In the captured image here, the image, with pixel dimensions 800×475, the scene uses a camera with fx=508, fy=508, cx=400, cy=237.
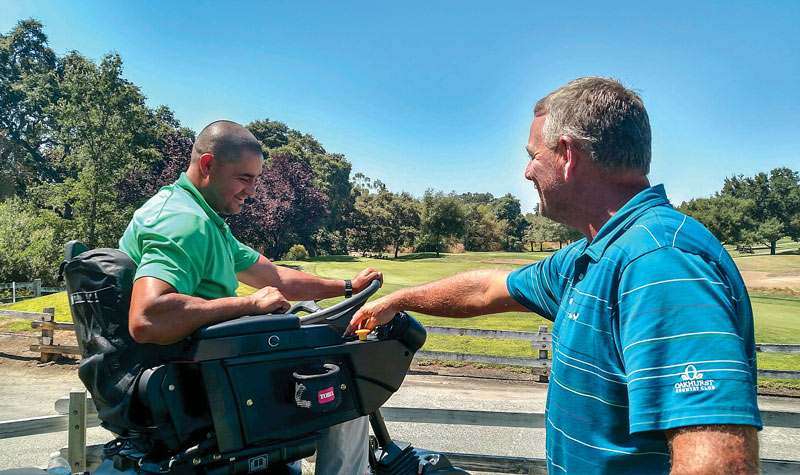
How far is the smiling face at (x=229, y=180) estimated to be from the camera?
8.48 ft

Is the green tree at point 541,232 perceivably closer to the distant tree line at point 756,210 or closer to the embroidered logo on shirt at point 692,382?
the distant tree line at point 756,210

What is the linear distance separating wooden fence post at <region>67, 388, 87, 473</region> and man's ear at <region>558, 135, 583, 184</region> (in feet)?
12.0

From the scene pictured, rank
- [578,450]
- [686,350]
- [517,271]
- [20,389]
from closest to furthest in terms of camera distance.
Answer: [686,350]
[578,450]
[517,271]
[20,389]

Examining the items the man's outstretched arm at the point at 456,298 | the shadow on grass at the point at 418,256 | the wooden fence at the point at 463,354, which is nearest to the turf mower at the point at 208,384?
the man's outstretched arm at the point at 456,298

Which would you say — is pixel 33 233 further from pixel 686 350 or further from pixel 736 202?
pixel 736 202

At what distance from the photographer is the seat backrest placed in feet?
6.43

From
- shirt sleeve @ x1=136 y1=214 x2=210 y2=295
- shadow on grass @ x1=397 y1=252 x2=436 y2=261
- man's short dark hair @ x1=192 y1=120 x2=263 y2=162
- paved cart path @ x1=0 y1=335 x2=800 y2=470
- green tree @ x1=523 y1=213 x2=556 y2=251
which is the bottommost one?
paved cart path @ x1=0 y1=335 x2=800 y2=470

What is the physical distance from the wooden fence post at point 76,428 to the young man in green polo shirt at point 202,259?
1902 mm

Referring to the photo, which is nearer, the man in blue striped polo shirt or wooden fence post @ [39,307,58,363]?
the man in blue striped polo shirt

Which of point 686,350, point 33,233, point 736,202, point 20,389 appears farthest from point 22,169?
point 736,202

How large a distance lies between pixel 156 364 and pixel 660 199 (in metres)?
1.92

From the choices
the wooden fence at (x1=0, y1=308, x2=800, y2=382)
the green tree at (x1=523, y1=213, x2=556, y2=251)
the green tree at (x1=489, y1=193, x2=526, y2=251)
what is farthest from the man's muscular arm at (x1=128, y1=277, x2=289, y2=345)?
the green tree at (x1=489, y1=193, x2=526, y2=251)

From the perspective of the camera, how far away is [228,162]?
2586 millimetres

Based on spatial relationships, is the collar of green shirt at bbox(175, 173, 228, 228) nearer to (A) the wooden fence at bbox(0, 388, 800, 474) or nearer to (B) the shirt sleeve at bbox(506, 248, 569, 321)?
(B) the shirt sleeve at bbox(506, 248, 569, 321)
